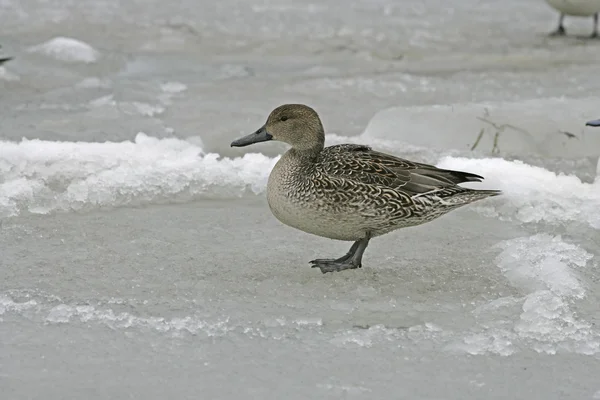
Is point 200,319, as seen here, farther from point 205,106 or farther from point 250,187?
point 205,106

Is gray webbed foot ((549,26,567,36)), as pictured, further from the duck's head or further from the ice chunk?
the duck's head

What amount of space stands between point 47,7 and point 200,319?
685cm

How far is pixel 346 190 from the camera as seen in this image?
3793 mm

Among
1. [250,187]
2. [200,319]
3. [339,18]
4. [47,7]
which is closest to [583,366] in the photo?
[200,319]

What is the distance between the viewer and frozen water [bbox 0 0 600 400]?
3.03 meters

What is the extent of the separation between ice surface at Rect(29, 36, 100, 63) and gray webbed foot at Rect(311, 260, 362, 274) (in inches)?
169

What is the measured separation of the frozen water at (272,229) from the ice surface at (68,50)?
2cm

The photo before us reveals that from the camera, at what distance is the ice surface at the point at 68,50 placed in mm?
7602

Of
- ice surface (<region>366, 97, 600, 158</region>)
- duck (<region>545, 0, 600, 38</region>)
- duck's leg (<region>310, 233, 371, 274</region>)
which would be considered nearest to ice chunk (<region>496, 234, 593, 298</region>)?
duck's leg (<region>310, 233, 371, 274</region>)

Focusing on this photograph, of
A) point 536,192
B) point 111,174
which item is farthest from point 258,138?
point 536,192

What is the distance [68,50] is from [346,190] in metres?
4.50

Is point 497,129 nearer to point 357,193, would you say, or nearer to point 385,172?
point 385,172

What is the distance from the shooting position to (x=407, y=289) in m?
3.73

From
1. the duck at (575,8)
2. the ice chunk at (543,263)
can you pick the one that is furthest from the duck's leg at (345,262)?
the duck at (575,8)
